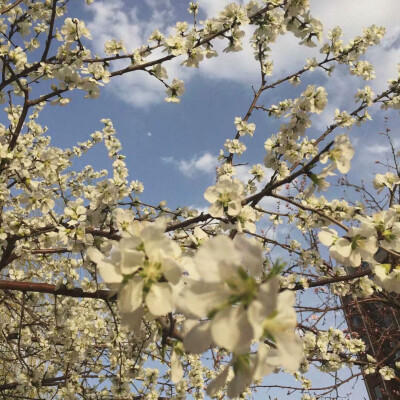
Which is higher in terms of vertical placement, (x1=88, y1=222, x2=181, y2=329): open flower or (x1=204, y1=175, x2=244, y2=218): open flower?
(x1=204, y1=175, x2=244, y2=218): open flower

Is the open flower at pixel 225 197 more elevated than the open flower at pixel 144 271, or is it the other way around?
the open flower at pixel 225 197

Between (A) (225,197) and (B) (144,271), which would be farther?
(A) (225,197)

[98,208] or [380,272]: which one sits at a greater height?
[98,208]

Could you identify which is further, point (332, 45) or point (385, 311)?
point (385, 311)

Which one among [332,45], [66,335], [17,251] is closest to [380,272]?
[17,251]

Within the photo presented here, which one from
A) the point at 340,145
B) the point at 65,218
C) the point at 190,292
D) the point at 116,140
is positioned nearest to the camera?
the point at 190,292

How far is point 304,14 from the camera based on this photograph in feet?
11.2

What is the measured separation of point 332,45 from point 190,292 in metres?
4.20

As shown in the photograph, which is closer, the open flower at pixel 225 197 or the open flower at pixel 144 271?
the open flower at pixel 144 271

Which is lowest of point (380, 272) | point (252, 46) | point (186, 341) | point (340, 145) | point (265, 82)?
point (186, 341)

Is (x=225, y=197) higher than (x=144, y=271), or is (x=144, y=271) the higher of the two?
(x=225, y=197)

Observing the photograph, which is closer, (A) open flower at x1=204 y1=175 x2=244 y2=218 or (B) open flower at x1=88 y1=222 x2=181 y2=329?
(B) open flower at x1=88 y1=222 x2=181 y2=329

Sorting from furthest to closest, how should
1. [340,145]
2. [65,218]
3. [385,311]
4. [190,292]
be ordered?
[385,311], [65,218], [340,145], [190,292]

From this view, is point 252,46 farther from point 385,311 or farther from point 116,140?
point 385,311
